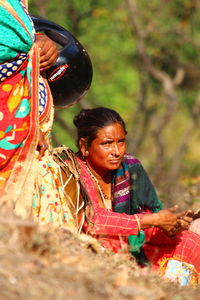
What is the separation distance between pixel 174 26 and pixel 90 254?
8.31 metres

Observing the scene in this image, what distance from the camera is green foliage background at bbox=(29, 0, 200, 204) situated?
1000cm

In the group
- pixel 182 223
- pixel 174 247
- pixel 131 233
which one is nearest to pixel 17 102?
pixel 131 233

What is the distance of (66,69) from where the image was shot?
4.38m

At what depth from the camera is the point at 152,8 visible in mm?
11156

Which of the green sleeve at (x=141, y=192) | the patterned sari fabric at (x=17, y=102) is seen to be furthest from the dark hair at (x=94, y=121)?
the patterned sari fabric at (x=17, y=102)

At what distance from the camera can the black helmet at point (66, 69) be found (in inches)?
171

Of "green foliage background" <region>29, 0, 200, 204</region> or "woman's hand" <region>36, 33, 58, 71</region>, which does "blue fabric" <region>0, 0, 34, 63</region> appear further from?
"green foliage background" <region>29, 0, 200, 204</region>

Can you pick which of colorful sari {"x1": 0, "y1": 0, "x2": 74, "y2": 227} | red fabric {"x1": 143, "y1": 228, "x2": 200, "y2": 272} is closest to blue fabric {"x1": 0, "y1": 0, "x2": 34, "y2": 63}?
colorful sari {"x1": 0, "y1": 0, "x2": 74, "y2": 227}

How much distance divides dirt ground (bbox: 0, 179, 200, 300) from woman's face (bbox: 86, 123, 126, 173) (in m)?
1.56

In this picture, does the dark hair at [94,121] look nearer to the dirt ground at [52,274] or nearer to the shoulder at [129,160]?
the shoulder at [129,160]

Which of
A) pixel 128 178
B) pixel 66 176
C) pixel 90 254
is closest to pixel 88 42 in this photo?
pixel 128 178

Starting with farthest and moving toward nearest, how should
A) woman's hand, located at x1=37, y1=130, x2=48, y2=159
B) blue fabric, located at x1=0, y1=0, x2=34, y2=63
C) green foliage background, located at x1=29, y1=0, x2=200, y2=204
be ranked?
1. green foliage background, located at x1=29, y1=0, x2=200, y2=204
2. woman's hand, located at x1=37, y1=130, x2=48, y2=159
3. blue fabric, located at x1=0, y1=0, x2=34, y2=63

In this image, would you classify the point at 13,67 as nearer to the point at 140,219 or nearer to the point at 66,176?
the point at 66,176

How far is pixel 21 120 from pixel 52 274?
51.4 inches
